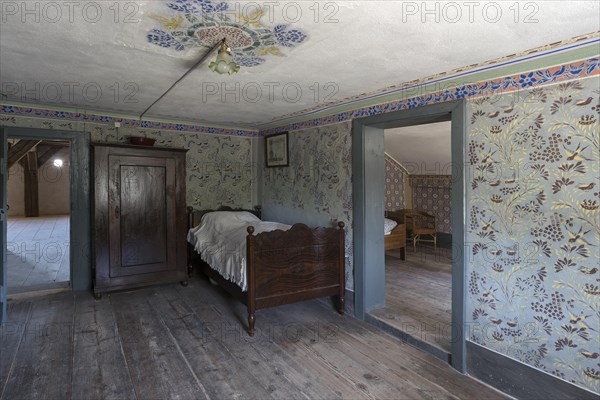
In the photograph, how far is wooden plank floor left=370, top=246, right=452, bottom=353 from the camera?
9.78 feet

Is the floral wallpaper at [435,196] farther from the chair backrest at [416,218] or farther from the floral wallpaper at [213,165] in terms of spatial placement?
the floral wallpaper at [213,165]

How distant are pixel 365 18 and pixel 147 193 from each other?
10.3 feet

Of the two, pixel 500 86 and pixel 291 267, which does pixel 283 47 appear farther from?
pixel 291 267

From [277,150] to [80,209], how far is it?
243cm

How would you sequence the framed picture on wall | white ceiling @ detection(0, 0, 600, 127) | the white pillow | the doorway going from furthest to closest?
the white pillow, the framed picture on wall, the doorway, white ceiling @ detection(0, 0, 600, 127)

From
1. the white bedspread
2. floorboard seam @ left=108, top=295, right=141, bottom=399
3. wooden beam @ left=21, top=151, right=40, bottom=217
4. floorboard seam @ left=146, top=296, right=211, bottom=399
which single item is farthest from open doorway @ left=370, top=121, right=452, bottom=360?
wooden beam @ left=21, top=151, right=40, bottom=217

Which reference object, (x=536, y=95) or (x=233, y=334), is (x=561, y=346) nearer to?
(x=536, y=95)

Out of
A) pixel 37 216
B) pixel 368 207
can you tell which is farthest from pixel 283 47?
pixel 37 216

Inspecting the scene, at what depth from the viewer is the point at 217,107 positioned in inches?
149

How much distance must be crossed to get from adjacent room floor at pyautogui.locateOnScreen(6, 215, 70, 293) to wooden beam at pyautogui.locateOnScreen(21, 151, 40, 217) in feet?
5.95

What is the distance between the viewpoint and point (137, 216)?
3910 mm

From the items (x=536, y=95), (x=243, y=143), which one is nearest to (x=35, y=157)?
(x=243, y=143)

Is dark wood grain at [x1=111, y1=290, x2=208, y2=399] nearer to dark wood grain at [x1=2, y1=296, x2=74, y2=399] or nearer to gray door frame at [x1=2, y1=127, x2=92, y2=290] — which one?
dark wood grain at [x1=2, y1=296, x2=74, y2=399]

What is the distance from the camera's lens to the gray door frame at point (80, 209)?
3.99 meters
